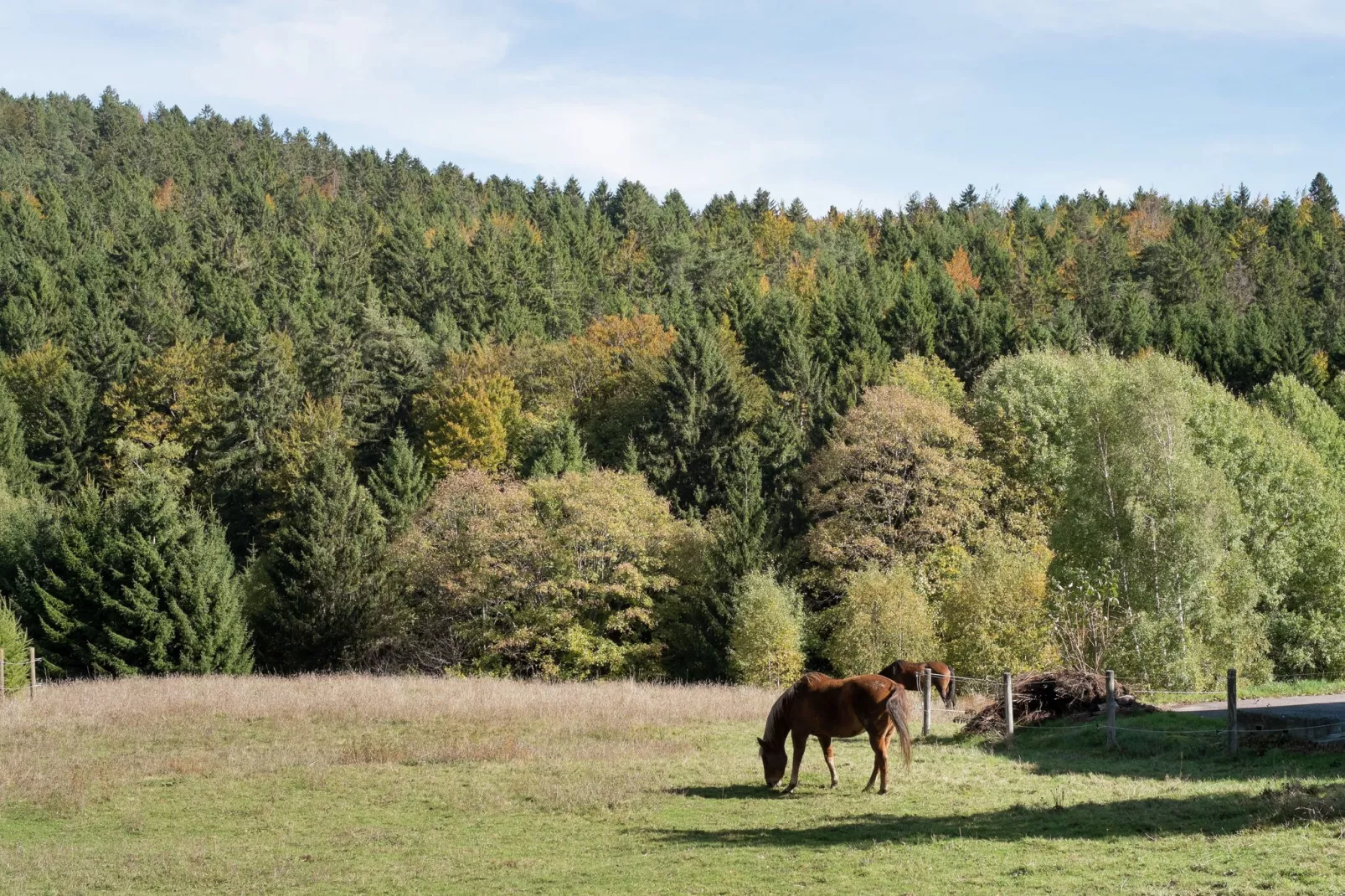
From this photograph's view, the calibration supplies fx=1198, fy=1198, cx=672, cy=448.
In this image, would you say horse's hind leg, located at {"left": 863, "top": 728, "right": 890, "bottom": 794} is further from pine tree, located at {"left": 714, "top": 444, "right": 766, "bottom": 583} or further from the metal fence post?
pine tree, located at {"left": 714, "top": 444, "right": 766, "bottom": 583}

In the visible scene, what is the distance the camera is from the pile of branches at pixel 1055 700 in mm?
23984

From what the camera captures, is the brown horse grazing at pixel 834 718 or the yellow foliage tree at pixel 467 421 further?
the yellow foliage tree at pixel 467 421

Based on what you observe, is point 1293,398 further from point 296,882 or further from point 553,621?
point 296,882

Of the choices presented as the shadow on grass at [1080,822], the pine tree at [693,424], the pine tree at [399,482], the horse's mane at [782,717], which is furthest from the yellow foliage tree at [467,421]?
the shadow on grass at [1080,822]

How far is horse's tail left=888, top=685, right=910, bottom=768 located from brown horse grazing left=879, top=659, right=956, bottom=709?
1014 cm

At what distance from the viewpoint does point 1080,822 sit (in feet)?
47.4

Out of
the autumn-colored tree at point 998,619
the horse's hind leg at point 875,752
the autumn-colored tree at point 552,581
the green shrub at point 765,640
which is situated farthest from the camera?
the autumn-colored tree at point 552,581

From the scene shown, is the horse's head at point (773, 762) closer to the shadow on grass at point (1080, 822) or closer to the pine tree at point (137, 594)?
the shadow on grass at point (1080, 822)

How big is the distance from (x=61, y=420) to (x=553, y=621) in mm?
45085

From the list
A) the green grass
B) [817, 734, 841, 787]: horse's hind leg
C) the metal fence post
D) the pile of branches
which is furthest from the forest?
[817, 734, 841, 787]: horse's hind leg

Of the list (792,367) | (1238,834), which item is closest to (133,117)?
(792,367)

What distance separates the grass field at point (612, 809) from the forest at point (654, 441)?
1752 centimetres

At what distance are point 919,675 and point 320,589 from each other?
1418 inches

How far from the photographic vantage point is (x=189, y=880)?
14.7 metres
